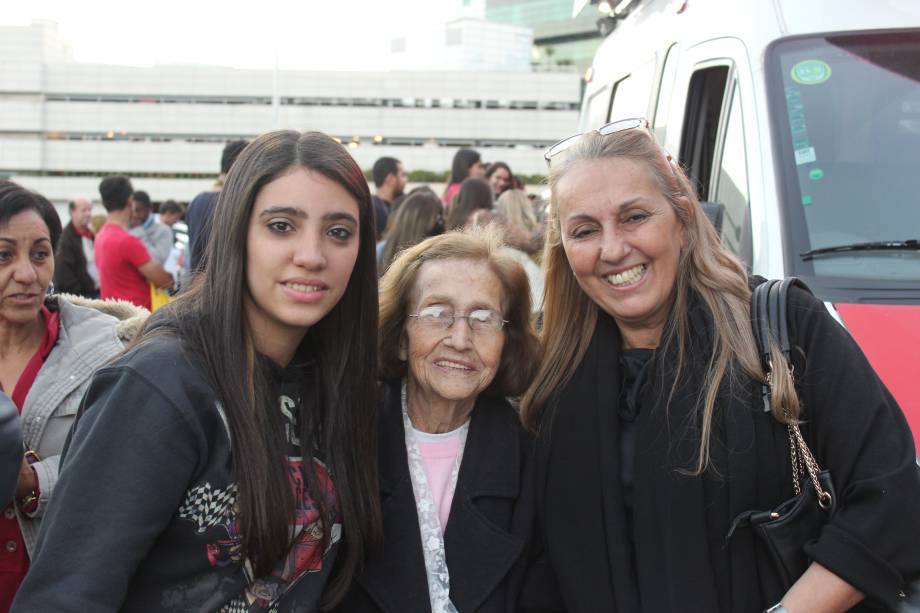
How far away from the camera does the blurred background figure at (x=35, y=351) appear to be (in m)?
2.71

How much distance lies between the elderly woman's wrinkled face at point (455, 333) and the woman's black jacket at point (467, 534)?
172 millimetres

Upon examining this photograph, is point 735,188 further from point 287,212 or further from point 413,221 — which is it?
point 413,221

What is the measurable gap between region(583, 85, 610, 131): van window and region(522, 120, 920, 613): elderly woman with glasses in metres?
3.69

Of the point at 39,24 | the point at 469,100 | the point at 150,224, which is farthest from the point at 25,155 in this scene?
the point at 150,224

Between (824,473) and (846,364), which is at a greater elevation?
(846,364)

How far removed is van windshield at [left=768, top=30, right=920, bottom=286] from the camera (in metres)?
3.17

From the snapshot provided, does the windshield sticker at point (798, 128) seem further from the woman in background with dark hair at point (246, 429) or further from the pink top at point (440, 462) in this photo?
the woman in background with dark hair at point (246, 429)

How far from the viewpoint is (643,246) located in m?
2.54

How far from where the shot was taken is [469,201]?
286 inches

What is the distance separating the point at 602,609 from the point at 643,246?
101 cm

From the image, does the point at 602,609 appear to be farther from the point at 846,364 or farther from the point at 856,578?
the point at 846,364

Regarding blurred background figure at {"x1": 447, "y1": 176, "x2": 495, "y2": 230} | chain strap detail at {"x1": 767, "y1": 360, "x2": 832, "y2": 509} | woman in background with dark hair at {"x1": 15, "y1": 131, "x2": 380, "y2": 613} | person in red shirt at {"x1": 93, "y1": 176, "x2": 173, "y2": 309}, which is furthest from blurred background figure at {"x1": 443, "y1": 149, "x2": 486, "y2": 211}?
chain strap detail at {"x1": 767, "y1": 360, "x2": 832, "y2": 509}

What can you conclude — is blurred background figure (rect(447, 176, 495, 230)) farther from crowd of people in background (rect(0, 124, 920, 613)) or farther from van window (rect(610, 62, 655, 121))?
crowd of people in background (rect(0, 124, 920, 613))

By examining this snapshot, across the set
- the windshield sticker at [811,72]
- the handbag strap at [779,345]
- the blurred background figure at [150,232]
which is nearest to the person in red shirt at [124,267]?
the blurred background figure at [150,232]
